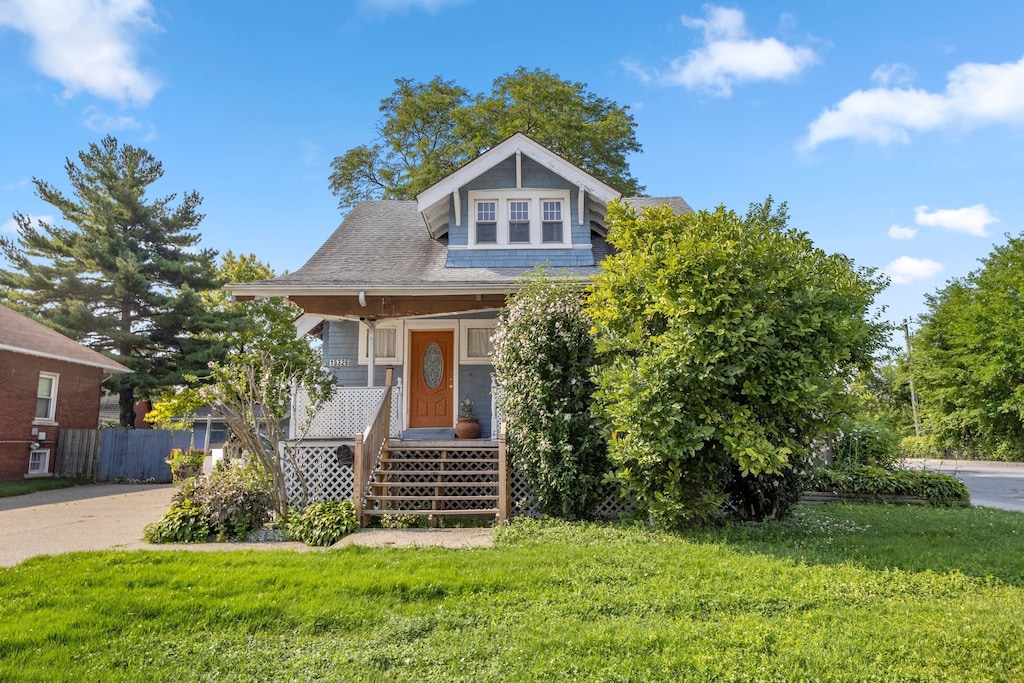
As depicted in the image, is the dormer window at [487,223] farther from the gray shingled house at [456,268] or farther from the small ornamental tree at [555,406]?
the small ornamental tree at [555,406]

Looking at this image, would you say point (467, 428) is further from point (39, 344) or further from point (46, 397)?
point (46, 397)

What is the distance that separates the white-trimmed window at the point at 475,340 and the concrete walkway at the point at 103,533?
16.2ft

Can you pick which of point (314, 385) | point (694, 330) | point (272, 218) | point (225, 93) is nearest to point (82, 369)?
point (272, 218)

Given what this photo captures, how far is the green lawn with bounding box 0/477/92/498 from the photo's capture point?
14859mm

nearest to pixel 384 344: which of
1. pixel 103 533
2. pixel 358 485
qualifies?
pixel 358 485

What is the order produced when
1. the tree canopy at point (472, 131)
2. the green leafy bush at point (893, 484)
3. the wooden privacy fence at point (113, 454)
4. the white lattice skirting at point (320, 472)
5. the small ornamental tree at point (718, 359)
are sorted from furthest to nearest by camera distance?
the tree canopy at point (472, 131), the wooden privacy fence at point (113, 454), the green leafy bush at point (893, 484), the white lattice skirting at point (320, 472), the small ornamental tree at point (718, 359)

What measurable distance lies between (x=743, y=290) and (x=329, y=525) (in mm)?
5898

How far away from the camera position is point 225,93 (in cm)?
1223

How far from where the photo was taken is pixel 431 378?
12547 mm

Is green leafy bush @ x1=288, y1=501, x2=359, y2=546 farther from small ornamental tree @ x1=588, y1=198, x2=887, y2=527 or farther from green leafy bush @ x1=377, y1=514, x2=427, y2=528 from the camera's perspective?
small ornamental tree @ x1=588, y1=198, x2=887, y2=527

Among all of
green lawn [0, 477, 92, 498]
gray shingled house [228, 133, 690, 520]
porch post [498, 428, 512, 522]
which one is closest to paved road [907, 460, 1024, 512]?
porch post [498, 428, 512, 522]

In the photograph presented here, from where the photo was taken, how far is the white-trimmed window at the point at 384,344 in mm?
12452

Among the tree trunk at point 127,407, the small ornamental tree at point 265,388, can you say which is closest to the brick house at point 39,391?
the tree trunk at point 127,407

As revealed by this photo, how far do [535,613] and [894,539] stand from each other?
487 centimetres
